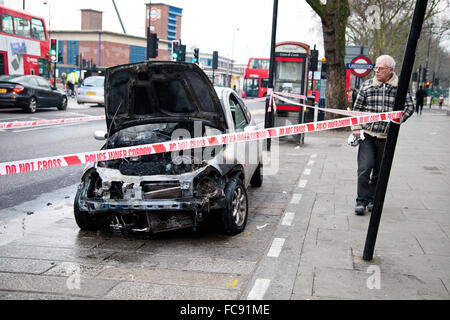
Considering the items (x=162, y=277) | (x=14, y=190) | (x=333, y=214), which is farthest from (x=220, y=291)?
(x=14, y=190)

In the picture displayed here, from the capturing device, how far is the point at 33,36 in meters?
22.8

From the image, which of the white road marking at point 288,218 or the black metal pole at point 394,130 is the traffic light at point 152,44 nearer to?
the white road marking at point 288,218

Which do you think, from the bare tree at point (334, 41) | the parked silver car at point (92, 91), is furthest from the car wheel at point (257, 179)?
the parked silver car at point (92, 91)

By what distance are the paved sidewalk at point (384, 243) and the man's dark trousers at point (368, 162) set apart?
0.32m

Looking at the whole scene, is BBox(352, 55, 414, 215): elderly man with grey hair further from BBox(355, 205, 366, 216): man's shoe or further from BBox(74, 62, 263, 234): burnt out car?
BBox(74, 62, 263, 234): burnt out car

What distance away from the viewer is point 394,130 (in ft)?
13.8

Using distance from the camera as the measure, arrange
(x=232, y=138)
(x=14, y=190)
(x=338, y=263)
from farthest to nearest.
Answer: (x=14, y=190), (x=232, y=138), (x=338, y=263)

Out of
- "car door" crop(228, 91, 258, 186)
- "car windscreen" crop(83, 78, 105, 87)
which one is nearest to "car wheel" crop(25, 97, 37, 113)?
"car windscreen" crop(83, 78, 105, 87)

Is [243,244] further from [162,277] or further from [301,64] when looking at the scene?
[301,64]

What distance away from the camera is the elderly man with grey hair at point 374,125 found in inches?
223

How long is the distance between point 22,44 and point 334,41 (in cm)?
1435

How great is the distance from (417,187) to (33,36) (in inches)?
809

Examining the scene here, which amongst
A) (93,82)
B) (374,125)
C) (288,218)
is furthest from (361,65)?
(93,82)

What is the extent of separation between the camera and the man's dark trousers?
5.80 meters
